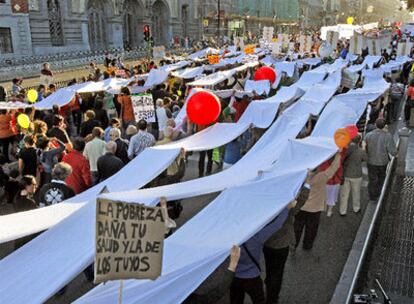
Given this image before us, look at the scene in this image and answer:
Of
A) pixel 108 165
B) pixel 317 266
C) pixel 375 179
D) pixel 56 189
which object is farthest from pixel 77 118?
pixel 317 266

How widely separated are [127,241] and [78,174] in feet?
12.2

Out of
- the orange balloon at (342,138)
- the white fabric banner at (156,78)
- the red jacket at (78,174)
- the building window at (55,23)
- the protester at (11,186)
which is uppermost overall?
the building window at (55,23)

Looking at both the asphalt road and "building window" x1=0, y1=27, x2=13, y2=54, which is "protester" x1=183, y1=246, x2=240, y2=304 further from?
"building window" x1=0, y1=27, x2=13, y2=54

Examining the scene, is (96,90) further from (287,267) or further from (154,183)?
(287,267)

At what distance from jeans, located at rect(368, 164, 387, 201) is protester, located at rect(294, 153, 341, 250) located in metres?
1.75

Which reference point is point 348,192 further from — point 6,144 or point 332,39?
point 332,39

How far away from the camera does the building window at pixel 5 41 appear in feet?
86.6

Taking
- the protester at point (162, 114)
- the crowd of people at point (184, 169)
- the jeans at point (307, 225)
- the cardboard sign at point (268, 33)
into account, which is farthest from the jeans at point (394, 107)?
the cardboard sign at point (268, 33)

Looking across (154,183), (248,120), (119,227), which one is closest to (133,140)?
(154,183)

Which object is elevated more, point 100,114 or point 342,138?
point 342,138

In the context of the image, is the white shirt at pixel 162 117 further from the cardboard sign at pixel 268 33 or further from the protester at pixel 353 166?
the cardboard sign at pixel 268 33

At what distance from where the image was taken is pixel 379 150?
7418 millimetres

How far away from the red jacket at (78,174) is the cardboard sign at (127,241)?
3681 millimetres

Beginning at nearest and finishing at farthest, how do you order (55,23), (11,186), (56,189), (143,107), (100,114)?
(56,189)
(11,186)
(143,107)
(100,114)
(55,23)
